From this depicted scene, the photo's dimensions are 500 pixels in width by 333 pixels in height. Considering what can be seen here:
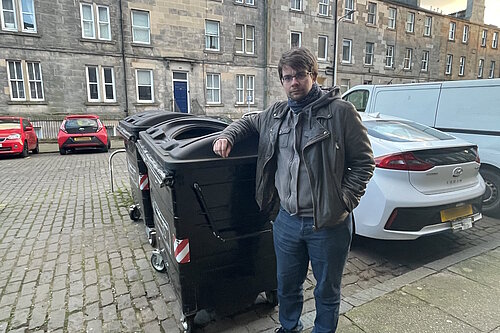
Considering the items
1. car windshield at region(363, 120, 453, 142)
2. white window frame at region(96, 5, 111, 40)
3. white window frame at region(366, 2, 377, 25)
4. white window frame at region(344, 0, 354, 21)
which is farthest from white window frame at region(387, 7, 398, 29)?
car windshield at region(363, 120, 453, 142)

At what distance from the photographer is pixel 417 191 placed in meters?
3.18

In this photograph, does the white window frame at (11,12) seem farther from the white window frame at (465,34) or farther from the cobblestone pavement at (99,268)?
the white window frame at (465,34)

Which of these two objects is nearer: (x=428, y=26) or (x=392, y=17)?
(x=392, y=17)

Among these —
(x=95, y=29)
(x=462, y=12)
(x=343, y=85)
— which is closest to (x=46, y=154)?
(x=95, y=29)

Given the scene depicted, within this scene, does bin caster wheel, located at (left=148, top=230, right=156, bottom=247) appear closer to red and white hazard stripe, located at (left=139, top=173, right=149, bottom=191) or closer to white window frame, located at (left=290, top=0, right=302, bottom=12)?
red and white hazard stripe, located at (left=139, top=173, right=149, bottom=191)

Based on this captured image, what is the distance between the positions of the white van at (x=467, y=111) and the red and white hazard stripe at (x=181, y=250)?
17.3 ft

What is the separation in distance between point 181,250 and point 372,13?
29.2 meters

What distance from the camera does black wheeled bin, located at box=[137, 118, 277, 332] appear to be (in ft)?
6.71

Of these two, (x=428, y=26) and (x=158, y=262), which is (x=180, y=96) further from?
(x=428, y=26)

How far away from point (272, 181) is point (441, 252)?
2.92 m

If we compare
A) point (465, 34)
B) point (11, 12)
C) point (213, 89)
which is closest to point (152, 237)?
point (213, 89)

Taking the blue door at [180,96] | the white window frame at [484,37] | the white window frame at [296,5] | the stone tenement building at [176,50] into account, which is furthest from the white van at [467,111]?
the white window frame at [484,37]

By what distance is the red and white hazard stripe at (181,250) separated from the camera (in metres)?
2.09

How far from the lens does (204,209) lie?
2105mm
